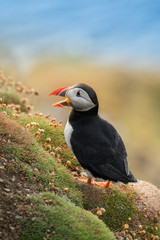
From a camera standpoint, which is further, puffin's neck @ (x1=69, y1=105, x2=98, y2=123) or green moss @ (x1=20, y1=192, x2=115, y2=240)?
puffin's neck @ (x1=69, y1=105, x2=98, y2=123)

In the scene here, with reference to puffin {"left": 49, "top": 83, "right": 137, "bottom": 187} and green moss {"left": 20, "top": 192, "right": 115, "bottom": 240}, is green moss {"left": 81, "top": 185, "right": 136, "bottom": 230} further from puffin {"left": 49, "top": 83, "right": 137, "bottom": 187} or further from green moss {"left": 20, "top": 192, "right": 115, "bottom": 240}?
green moss {"left": 20, "top": 192, "right": 115, "bottom": 240}

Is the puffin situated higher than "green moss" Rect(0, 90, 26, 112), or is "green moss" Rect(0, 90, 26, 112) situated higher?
"green moss" Rect(0, 90, 26, 112)

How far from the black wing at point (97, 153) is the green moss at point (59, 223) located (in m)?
0.90

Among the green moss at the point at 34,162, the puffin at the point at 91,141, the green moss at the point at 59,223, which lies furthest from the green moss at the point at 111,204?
the green moss at the point at 59,223

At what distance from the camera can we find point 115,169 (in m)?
6.91

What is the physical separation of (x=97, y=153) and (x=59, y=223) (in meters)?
1.65

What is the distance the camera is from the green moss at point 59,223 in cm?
557

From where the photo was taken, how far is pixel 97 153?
689cm

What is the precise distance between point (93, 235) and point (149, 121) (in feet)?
45.1

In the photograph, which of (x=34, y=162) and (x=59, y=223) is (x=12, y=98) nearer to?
(x=34, y=162)

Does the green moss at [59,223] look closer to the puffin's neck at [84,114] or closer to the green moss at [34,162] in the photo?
the green moss at [34,162]

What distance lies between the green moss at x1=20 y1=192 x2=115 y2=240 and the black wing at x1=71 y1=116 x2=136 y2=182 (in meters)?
0.90

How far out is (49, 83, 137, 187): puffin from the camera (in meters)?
6.84

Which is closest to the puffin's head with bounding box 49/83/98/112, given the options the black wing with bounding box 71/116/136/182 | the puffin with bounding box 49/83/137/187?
the puffin with bounding box 49/83/137/187
